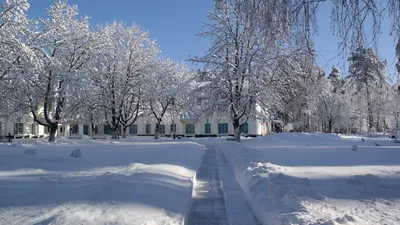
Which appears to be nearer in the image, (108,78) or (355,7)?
(355,7)

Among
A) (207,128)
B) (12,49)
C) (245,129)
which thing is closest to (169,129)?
(207,128)

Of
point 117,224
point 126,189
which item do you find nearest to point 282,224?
point 117,224

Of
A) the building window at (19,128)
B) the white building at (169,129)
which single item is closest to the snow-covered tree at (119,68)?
the white building at (169,129)

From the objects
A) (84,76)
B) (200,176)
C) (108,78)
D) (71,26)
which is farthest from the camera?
(108,78)

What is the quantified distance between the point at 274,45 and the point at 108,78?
29.2 m

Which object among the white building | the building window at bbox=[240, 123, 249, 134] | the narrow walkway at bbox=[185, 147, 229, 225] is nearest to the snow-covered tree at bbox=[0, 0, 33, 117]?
the narrow walkway at bbox=[185, 147, 229, 225]

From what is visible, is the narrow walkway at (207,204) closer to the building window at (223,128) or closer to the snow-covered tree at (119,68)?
the snow-covered tree at (119,68)

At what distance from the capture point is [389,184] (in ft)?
23.7

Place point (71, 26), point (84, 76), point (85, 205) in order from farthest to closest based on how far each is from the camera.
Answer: point (71, 26)
point (84, 76)
point (85, 205)

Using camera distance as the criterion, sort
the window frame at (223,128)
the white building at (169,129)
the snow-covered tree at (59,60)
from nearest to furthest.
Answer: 1. the snow-covered tree at (59,60)
2. the white building at (169,129)
3. the window frame at (223,128)

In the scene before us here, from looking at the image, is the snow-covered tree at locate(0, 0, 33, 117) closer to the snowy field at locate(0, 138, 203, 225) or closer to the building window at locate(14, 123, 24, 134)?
the snowy field at locate(0, 138, 203, 225)

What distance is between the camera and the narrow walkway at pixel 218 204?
5754 millimetres

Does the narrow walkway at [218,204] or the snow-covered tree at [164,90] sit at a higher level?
the snow-covered tree at [164,90]

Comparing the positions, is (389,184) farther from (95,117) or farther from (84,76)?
(95,117)
